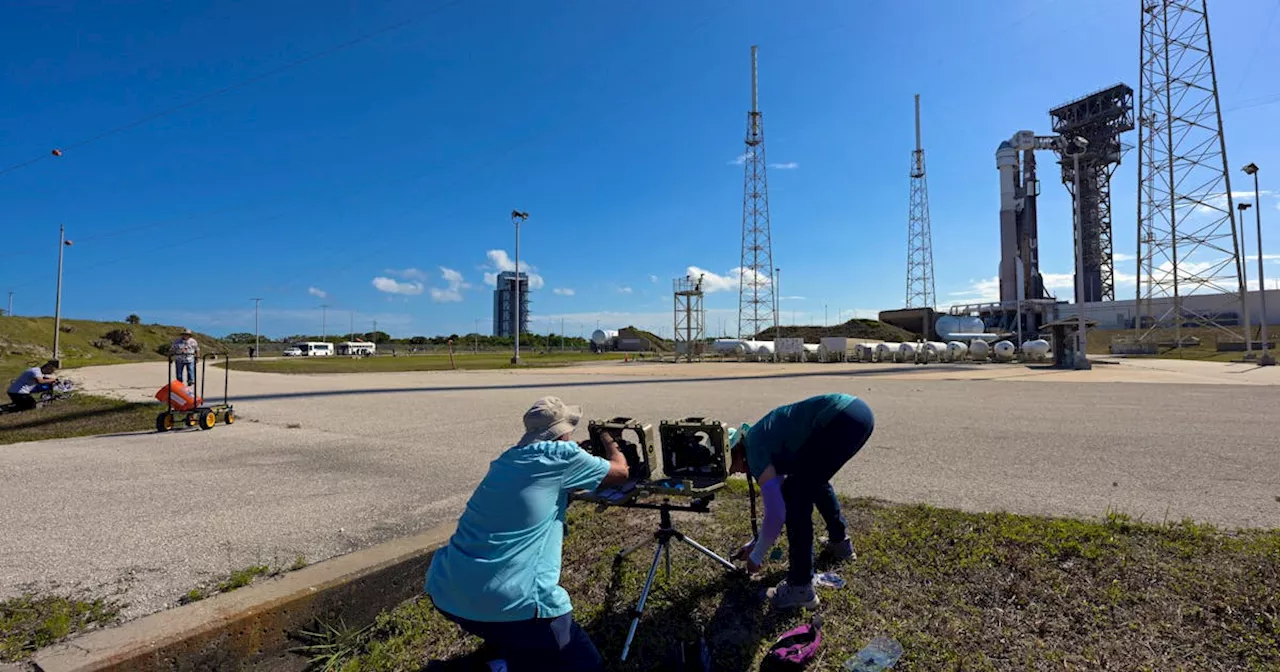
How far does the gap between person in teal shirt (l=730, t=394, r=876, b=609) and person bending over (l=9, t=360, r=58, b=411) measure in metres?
17.0

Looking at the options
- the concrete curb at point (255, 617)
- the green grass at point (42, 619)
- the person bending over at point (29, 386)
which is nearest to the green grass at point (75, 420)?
the person bending over at point (29, 386)

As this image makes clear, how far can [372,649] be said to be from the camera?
3484mm

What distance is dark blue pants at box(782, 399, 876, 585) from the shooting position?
347 centimetres

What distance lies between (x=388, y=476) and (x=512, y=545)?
17.0ft

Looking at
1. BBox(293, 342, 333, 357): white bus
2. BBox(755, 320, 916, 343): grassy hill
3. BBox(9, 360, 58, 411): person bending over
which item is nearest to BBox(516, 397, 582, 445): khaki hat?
BBox(9, 360, 58, 411): person bending over

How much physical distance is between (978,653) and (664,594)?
5.45 ft

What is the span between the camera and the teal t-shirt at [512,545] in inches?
101

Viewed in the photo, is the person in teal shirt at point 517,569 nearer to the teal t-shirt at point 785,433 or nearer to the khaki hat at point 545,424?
the khaki hat at point 545,424

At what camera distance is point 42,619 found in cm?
334

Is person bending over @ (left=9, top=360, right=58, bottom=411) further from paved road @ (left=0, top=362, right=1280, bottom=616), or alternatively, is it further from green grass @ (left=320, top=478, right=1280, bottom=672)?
green grass @ (left=320, top=478, right=1280, bottom=672)

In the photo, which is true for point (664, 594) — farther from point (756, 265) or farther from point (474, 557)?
point (756, 265)

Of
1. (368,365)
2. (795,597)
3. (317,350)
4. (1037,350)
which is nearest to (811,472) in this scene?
(795,597)

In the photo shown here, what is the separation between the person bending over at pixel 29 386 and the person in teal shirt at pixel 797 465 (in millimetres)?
17036

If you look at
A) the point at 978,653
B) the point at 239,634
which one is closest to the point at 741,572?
the point at 978,653
